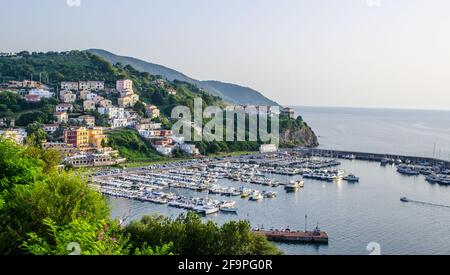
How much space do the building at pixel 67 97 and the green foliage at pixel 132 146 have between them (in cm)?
527

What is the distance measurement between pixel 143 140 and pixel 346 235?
1502 centimetres

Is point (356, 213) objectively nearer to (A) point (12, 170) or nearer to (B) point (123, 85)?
(A) point (12, 170)

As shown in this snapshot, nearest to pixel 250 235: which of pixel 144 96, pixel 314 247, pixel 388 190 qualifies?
pixel 314 247

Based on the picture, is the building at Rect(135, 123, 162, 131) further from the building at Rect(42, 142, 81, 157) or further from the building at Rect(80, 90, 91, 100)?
the building at Rect(42, 142, 81, 157)

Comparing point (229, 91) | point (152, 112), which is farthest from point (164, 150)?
point (229, 91)

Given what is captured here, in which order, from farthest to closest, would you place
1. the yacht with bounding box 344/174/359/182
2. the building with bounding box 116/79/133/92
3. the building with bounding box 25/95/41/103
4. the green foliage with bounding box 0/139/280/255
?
the building with bounding box 116/79/133/92 → the building with bounding box 25/95/41/103 → the yacht with bounding box 344/174/359/182 → the green foliage with bounding box 0/139/280/255

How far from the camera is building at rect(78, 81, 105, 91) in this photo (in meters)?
31.5

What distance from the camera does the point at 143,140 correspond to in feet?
80.3

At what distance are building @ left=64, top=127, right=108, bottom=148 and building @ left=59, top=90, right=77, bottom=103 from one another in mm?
6346

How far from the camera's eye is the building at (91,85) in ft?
103

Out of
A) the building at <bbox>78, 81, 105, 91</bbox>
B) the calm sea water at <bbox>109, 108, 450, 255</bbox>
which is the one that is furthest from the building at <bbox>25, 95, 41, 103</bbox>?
the calm sea water at <bbox>109, 108, 450, 255</bbox>

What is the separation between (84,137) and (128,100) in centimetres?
881
